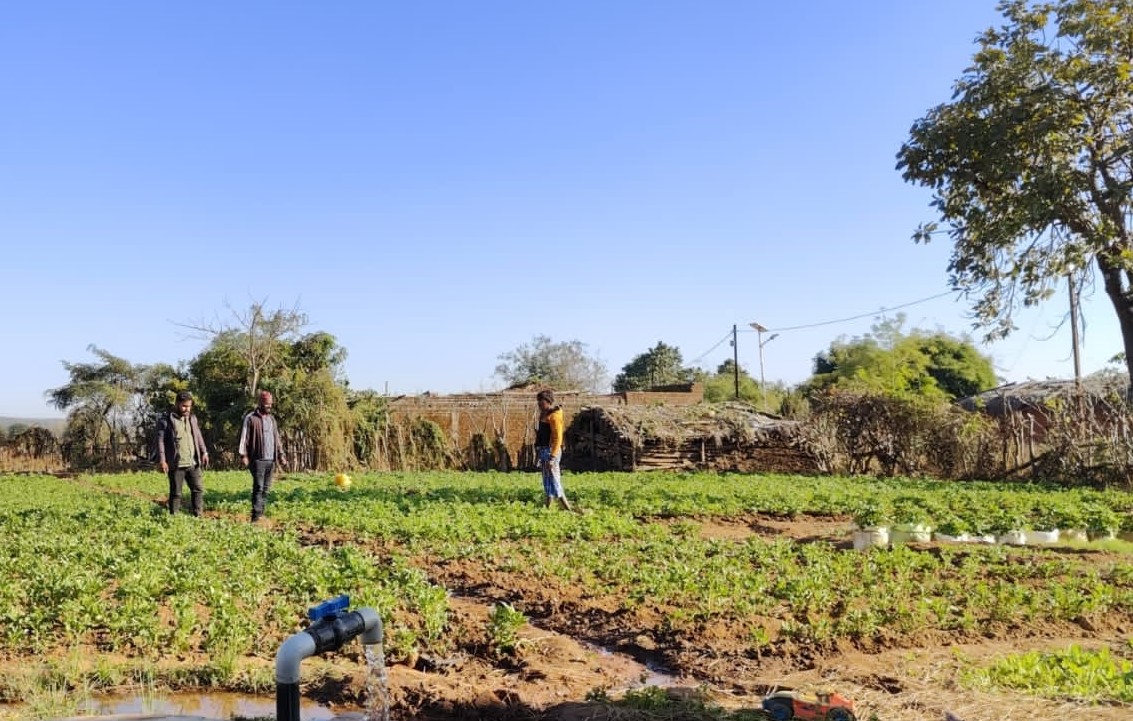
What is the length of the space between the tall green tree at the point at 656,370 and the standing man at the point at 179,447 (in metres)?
46.1

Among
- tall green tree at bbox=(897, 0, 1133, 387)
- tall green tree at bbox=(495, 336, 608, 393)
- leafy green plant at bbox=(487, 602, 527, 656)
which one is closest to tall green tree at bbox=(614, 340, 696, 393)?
tall green tree at bbox=(495, 336, 608, 393)

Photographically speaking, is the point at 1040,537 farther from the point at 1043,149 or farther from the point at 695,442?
the point at 695,442

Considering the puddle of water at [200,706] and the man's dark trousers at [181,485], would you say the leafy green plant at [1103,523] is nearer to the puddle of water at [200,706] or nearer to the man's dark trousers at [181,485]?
the puddle of water at [200,706]

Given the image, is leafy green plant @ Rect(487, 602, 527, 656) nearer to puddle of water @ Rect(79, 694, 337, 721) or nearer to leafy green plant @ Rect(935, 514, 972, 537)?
puddle of water @ Rect(79, 694, 337, 721)

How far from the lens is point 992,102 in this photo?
15766 mm

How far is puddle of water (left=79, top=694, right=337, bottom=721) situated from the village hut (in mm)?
19377

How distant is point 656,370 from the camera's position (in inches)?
2318

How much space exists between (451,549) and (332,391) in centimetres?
1708

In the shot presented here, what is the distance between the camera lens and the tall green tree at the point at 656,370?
5812cm

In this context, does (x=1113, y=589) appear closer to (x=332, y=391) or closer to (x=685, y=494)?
(x=685, y=494)

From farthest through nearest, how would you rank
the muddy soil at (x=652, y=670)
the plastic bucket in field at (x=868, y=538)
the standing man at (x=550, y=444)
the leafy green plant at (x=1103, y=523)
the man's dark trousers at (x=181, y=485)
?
the standing man at (x=550, y=444) < the man's dark trousers at (x=181, y=485) < the leafy green plant at (x=1103, y=523) < the plastic bucket in field at (x=868, y=538) < the muddy soil at (x=652, y=670)

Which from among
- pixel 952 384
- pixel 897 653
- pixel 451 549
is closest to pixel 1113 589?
pixel 897 653

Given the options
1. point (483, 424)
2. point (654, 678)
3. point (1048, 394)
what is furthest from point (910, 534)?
point (1048, 394)

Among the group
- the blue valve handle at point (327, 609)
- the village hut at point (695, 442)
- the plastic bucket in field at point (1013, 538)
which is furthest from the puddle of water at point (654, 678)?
the village hut at point (695, 442)
